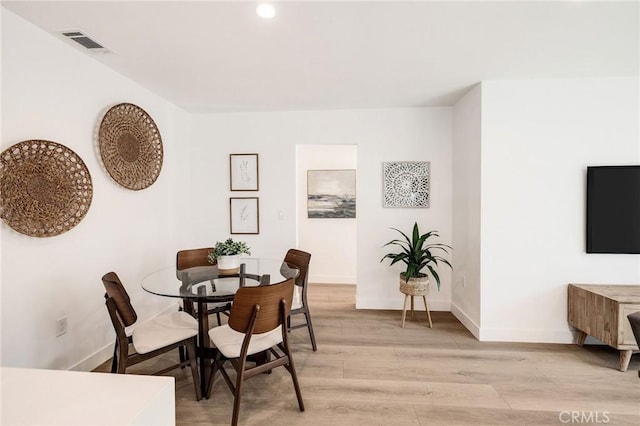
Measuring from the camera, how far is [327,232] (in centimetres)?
507

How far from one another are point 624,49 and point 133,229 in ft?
14.4

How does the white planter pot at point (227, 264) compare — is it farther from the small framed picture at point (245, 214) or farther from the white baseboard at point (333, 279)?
the white baseboard at point (333, 279)

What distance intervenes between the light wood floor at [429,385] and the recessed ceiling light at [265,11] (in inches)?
96.6

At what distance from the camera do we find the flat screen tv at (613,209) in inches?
107

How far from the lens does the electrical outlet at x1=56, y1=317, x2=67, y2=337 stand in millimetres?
2172

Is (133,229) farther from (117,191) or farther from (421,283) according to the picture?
(421,283)

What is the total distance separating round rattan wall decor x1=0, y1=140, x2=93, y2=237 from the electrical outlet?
64 centimetres

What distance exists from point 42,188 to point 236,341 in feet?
5.27

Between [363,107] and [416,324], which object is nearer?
[416,324]

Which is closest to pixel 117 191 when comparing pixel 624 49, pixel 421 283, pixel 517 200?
pixel 421 283

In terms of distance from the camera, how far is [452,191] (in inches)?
A: 146

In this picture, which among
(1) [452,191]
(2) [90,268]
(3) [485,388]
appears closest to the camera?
(3) [485,388]

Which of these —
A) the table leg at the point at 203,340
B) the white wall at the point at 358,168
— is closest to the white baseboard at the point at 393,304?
the white wall at the point at 358,168

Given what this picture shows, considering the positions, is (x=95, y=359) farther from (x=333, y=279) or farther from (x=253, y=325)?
(x=333, y=279)
